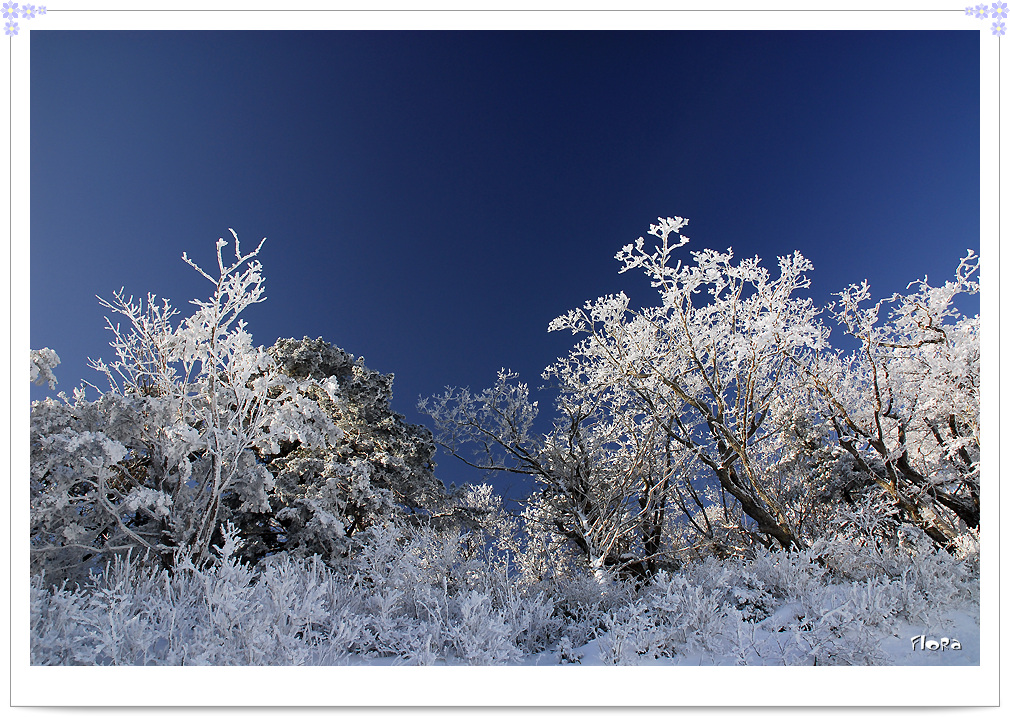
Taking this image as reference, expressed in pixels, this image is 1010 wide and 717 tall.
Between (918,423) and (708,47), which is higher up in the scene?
(708,47)

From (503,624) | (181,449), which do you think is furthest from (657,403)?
(181,449)

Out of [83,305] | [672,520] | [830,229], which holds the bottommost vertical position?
[672,520]

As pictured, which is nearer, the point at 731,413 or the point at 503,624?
the point at 503,624

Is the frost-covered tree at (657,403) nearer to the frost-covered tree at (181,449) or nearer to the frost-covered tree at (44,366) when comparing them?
the frost-covered tree at (181,449)

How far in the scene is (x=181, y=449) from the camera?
6270 millimetres

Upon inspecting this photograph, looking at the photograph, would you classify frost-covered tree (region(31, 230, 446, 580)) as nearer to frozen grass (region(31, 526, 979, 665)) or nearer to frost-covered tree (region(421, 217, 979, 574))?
frozen grass (region(31, 526, 979, 665))

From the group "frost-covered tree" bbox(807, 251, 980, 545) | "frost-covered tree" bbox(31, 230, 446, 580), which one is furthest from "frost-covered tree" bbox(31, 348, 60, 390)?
"frost-covered tree" bbox(807, 251, 980, 545)

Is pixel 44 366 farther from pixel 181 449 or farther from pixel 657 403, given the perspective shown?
pixel 657 403

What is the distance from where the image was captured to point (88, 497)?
18.7 feet

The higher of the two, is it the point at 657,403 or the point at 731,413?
the point at 657,403

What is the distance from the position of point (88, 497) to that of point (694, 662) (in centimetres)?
676

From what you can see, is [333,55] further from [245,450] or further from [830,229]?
[830,229]

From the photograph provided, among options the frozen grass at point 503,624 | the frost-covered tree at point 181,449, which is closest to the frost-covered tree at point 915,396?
the frozen grass at point 503,624
